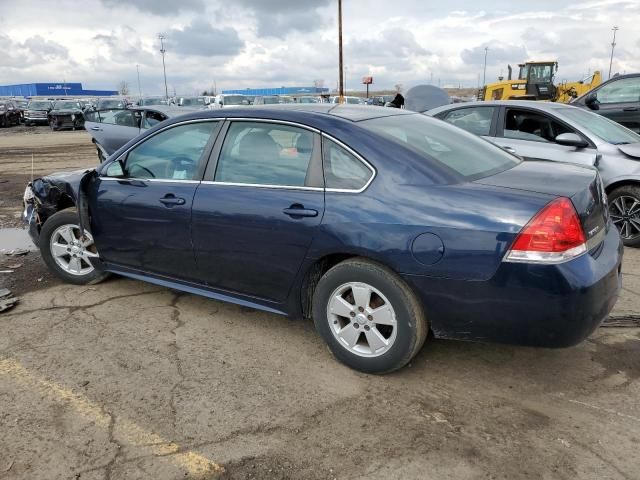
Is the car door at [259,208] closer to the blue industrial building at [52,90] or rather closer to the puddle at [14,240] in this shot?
the puddle at [14,240]

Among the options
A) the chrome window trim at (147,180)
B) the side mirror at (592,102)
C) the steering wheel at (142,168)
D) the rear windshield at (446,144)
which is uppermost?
the side mirror at (592,102)

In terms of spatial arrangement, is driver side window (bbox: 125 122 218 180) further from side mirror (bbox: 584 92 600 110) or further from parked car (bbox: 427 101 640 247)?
side mirror (bbox: 584 92 600 110)

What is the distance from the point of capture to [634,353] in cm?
348

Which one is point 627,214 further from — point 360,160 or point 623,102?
point 623,102

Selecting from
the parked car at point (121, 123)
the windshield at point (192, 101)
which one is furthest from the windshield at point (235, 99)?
the parked car at point (121, 123)

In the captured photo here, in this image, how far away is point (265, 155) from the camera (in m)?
3.55

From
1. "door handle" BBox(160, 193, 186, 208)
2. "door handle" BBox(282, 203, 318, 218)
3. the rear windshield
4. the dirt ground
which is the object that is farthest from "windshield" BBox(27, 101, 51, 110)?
"door handle" BBox(282, 203, 318, 218)

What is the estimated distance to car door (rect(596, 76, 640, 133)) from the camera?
9211 mm

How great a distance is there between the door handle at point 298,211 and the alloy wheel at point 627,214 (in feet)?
13.4

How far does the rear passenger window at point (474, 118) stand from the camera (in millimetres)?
6637

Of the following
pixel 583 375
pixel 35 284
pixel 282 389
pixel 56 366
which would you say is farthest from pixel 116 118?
pixel 583 375

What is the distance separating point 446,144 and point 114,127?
9741 millimetres

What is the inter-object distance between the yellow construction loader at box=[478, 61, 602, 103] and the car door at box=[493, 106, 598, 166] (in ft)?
41.1

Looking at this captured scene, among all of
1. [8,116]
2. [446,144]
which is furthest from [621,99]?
[8,116]
